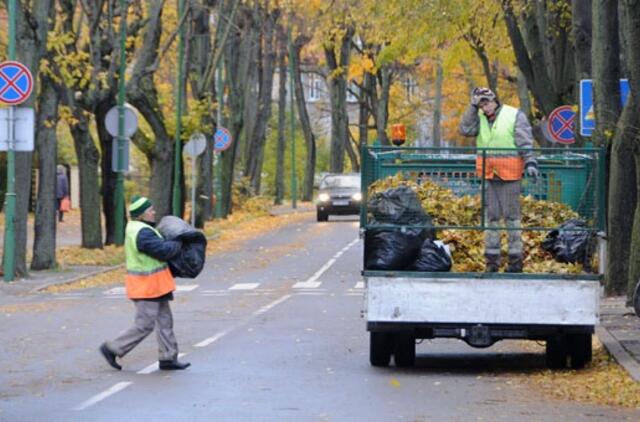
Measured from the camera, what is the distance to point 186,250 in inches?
578

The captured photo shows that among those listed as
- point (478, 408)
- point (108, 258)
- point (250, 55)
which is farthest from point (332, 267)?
point (250, 55)

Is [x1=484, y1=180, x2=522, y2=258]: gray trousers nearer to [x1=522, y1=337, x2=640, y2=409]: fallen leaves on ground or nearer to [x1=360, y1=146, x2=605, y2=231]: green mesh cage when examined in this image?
[x1=360, y1=146, x2=605, y2=231]: green mesh cage

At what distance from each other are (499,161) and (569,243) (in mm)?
993

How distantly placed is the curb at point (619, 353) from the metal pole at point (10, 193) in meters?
12.8

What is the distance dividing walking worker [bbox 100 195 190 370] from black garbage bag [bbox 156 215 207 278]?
0.08 metres

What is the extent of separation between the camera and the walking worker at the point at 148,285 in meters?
14.5

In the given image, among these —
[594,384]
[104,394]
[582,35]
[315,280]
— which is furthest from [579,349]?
[315,280]

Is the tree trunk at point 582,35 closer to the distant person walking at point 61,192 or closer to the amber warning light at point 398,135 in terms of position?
the amber warning light at point 398,135

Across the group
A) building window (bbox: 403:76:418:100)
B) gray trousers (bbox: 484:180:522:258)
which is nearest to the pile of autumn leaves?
gray trousers (bbox: 484:180:522:258)

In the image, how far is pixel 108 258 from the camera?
3400cm

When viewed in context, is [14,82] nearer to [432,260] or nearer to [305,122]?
[432,260]

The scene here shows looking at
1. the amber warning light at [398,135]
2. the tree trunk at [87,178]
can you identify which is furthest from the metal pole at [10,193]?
the amber warning light at [398,135]

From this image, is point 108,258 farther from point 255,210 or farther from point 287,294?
point 255,210

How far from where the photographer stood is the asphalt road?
463 inches
